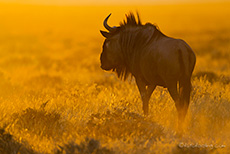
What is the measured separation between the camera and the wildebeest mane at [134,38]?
8.18m

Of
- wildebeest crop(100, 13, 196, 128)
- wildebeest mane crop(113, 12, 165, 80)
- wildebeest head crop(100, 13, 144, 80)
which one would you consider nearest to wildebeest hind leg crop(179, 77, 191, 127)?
wildebeest crop(100, 13, 196, 128)

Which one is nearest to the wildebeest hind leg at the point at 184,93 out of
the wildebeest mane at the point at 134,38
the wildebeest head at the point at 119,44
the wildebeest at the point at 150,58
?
the wildebeest at the point at 150,58

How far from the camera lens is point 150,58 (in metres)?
7.88

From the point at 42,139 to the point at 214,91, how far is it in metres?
4.97

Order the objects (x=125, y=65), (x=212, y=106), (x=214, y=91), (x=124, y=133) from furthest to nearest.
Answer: (x=214, y=91), (x=212, y=106), (x=125, y=65), (x=124, y=133)

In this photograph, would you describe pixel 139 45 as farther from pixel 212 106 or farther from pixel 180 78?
pixel 212 106

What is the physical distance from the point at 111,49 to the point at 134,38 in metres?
0.62

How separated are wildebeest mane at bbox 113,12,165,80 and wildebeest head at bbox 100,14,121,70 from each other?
0.09 m

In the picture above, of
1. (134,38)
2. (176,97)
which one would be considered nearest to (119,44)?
(134,38)

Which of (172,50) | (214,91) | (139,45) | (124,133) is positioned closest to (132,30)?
(139,45)

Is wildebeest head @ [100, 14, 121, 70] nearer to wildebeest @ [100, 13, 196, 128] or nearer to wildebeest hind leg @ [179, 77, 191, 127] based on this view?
wildebeest @ [100, 13, 196, 128]

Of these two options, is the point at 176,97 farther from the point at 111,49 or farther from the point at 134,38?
the point at 111,49

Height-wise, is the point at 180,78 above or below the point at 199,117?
above

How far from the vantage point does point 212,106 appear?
970 cm
